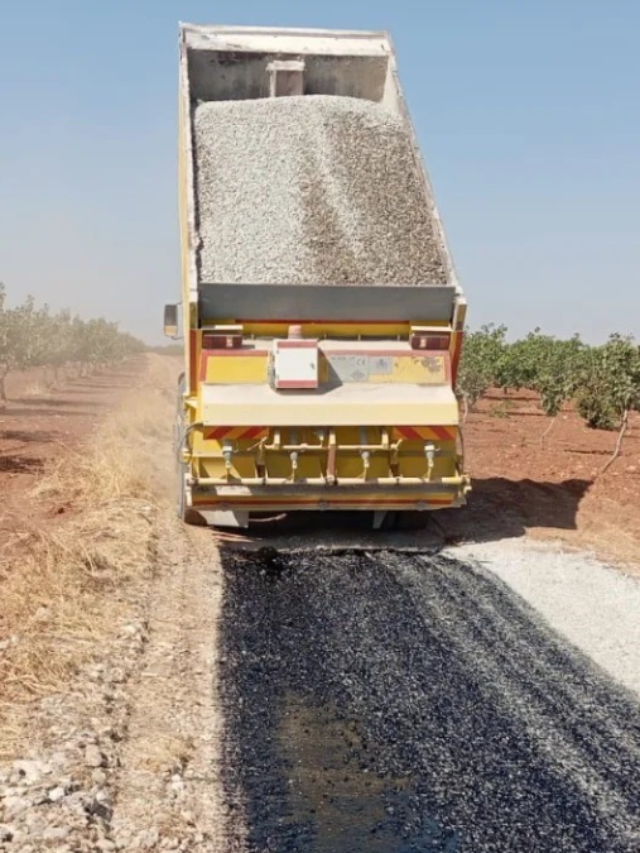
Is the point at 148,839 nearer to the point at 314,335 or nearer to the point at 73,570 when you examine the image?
the point at 73,570

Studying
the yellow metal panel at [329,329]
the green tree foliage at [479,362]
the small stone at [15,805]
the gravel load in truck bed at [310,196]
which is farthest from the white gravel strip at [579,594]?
the green tree foliage at [479,362]

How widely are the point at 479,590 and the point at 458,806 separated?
3.44m

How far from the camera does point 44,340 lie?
112 ft

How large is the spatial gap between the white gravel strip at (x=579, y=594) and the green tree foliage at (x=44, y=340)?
69.7 ft

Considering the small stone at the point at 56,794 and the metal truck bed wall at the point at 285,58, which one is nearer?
the small stone at the point at 56,794

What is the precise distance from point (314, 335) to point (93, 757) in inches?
192

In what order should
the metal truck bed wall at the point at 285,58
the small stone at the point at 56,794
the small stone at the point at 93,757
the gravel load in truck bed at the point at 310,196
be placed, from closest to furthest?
the small stone at the point at 56,794, the small stone at the point at 93,757, the gravel load in truck bed at the point at 310,196, the metal truck bed wall at the point at 285,58

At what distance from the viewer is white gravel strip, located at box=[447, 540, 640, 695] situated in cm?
626

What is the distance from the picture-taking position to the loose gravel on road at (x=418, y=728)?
3.99 m

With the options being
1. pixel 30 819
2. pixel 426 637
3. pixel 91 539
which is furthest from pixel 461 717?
pixel 91 539

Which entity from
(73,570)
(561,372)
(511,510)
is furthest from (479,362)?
(73,570)

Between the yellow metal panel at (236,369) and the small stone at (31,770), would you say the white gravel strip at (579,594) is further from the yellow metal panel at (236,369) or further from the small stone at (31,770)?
the small stone at (31,770)

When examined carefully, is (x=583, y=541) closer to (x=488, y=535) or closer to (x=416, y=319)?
(x=488, y=535)

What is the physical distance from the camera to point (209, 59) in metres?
10.5
